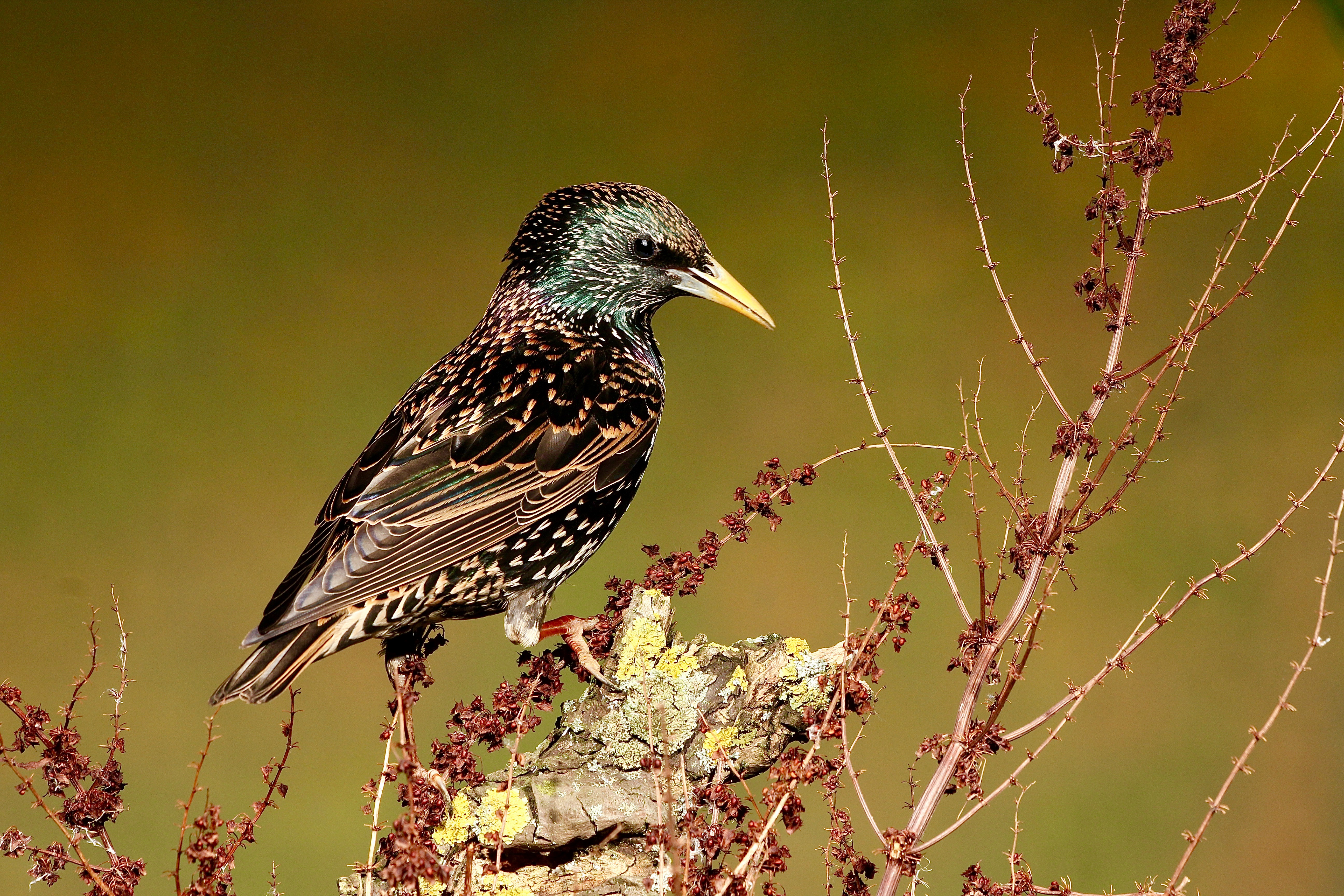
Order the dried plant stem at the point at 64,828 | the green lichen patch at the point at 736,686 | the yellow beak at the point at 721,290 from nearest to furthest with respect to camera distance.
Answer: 1. the dried plant stem at the point at 64,828
2. the green lichen patch at the point at 736,686
3. the yellow beak at the point at 721,290

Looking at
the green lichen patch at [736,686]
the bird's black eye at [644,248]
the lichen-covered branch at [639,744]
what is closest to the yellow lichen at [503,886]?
the lichen-covered branch at [639,744]

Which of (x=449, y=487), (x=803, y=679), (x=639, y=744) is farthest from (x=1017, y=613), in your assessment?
(x=449, y=487)

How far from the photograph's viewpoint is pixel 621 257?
2.30m

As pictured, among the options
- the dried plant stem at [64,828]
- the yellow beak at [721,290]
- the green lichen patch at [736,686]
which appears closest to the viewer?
the dried plant stem at [64,828]

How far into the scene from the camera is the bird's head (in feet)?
7.47

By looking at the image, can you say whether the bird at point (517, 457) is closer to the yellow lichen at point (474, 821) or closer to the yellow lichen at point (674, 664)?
the yellow lichen at point (674, 664)

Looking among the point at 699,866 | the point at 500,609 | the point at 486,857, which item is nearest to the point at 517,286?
the point at 500,609

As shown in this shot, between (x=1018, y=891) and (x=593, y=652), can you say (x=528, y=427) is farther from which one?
(x=1018, y=891)

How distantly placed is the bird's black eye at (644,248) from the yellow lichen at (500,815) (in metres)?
1.10

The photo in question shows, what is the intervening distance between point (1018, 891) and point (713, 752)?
2.00 ft

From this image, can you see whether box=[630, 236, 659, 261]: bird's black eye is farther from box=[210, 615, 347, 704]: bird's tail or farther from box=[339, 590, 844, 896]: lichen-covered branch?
box=[210, 615, 347, 704]: bird's tail

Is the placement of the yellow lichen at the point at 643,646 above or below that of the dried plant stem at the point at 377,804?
above

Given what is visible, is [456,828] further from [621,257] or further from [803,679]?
[621,257]

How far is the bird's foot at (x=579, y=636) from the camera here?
80.4 inches
